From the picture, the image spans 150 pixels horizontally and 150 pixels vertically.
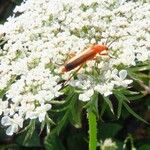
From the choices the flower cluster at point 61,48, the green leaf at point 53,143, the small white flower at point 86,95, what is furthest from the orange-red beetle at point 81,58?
the green leaf at point 53,143

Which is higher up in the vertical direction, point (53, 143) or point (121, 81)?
point (121, 81)

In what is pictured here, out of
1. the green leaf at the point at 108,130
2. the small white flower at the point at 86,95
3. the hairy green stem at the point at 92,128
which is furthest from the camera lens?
the green leaf at the point at 108,130

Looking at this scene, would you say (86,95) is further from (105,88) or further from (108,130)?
(108,130)

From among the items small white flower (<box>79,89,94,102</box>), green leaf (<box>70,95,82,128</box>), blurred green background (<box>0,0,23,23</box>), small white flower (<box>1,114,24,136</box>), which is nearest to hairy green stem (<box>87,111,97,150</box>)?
green leaf (<box>70,95,82,128</box>)

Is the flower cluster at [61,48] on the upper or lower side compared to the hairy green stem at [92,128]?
upper

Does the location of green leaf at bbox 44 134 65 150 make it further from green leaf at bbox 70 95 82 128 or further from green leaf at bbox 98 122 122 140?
green leaf at bbox 70 95 82 128

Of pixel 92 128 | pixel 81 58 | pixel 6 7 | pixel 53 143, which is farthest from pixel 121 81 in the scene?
pixel 6 7

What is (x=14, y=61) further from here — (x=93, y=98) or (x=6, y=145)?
(x=6, y=145)

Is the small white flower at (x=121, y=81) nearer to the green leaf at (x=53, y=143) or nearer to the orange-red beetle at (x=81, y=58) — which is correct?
the orange-red beetle at (x=81, y=58)

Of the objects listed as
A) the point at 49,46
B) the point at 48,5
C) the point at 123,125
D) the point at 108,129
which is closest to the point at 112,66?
the point at 49,46
